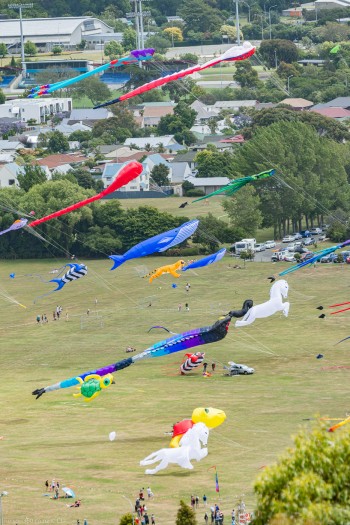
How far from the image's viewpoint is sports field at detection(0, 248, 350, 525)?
5719cm

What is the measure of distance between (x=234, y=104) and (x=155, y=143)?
25451mm

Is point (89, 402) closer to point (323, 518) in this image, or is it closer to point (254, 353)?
point (254, 353)

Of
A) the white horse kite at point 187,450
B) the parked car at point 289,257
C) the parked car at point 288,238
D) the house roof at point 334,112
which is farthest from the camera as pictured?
the house roof at point 334,112

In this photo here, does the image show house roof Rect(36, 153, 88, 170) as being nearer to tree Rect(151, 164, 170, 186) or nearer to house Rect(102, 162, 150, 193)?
house Rect(102, 162, 150, 193)

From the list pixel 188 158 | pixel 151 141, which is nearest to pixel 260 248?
pixel 188 158

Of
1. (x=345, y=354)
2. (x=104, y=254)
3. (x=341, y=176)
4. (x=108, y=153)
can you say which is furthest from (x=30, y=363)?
(x=108, y=153)

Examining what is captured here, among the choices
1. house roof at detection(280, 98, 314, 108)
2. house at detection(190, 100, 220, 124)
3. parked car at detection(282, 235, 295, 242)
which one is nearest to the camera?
parked car at detection(282, 235, 295, 242)

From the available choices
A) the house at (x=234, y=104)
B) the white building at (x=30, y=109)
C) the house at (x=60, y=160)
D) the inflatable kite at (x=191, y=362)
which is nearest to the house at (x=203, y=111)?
the house at (x=234, y=104)

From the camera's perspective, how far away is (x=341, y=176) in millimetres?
120062

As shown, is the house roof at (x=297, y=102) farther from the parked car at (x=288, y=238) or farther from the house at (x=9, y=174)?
the parked car at (x=288, y=238)

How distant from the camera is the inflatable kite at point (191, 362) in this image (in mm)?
76625

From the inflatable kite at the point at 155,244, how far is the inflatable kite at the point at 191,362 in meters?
5.29

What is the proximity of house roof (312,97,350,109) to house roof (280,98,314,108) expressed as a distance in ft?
4.69

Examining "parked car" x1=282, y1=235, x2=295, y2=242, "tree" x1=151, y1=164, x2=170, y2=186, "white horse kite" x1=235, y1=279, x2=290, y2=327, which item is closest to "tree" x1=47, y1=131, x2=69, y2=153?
"tree" x1=151, y1=164, x2=170, y2=186
